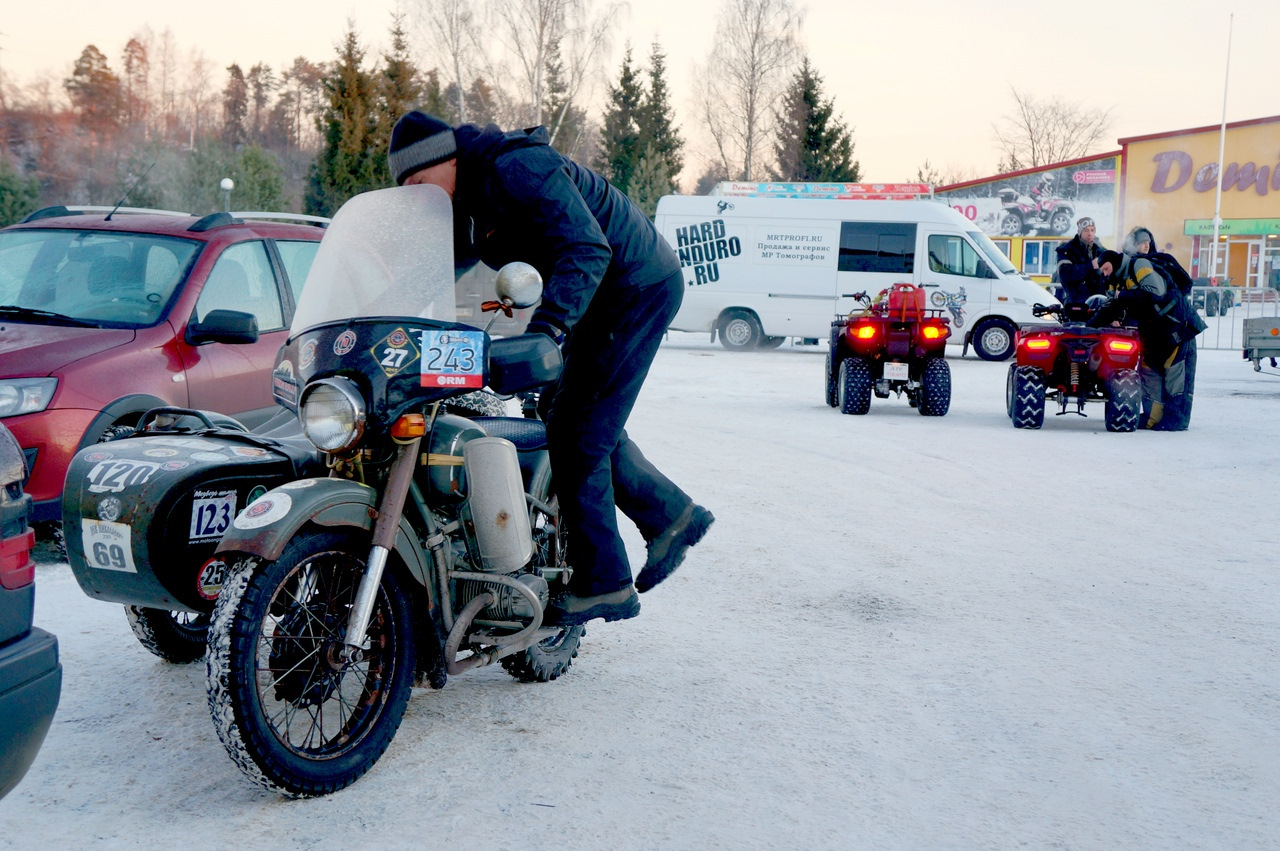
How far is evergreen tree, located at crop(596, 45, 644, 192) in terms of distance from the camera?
5047 cm

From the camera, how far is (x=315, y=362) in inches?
129

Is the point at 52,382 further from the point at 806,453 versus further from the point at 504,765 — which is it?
the point at 806,453

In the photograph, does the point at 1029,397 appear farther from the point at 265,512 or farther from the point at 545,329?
the point at 265,512

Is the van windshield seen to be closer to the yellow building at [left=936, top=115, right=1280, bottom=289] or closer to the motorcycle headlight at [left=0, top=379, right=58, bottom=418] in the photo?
the motorcycle headlight at [left=0, top=379, right=58, bottom=418]

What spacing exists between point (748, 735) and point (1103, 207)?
52.8 metres

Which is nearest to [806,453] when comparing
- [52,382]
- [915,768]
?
[52,382]

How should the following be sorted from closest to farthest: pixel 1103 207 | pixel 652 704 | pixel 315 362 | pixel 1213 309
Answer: pixel 315 362 < pixel 652 704 < pixel 1213 309 < pixel 1103 207

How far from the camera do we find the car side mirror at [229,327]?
5.93m

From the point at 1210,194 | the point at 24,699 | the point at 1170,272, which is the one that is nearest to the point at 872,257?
the point at 1170,272

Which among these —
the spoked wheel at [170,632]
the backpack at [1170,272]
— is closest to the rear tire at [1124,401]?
the backpack at [1170,272]

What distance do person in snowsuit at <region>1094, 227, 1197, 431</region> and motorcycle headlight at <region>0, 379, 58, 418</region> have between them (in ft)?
32.4

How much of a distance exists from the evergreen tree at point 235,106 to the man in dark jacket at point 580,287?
210 ft

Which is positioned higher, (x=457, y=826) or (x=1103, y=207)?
(x=1103, y=207)

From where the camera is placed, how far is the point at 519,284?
10.6 feet
